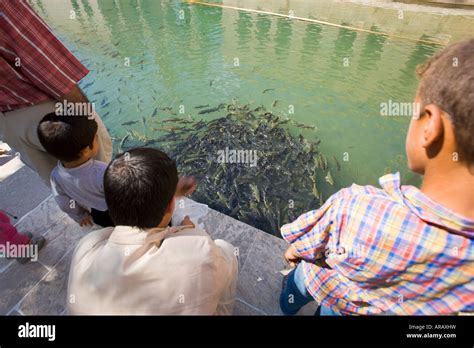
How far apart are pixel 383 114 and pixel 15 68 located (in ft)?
26.7

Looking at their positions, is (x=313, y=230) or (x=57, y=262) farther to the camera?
(x=57, y=262)

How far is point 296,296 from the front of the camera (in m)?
2.03

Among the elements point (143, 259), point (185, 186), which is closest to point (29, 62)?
point (185, 186)

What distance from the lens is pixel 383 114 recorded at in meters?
7.60

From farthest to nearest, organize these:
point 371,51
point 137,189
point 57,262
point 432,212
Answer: point 371,51
point 57,262
point 137,189
point 432,212

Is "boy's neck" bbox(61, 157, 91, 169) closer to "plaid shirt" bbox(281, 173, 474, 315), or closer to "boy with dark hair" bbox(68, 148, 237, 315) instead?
"boy with dark hair" bbox(68, 148, 237, 315)

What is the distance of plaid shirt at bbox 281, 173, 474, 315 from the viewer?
102cm

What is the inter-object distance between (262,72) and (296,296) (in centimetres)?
885

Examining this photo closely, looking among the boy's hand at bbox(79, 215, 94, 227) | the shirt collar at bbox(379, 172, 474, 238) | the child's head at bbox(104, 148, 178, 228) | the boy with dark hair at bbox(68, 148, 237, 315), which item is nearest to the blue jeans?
the boy with dark hair at bbox(68, 148, 237, 315)

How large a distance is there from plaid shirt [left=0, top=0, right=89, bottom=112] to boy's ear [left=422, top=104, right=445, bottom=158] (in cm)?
243

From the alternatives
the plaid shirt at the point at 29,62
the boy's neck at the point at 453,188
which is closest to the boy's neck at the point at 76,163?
the plaid shirt at the point at 29,62

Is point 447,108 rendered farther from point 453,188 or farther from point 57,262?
point 57,262
